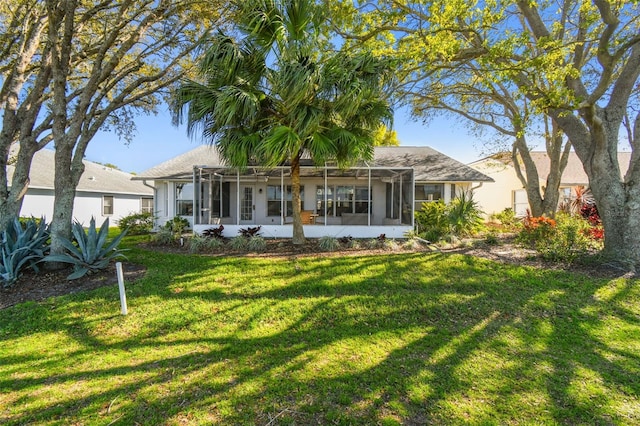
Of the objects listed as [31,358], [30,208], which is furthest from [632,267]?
[30,208]

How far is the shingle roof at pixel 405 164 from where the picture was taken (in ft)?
44.3

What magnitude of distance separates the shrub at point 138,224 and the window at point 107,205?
6355 mm

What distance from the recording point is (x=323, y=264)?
285 inches

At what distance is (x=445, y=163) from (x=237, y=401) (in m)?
14.8

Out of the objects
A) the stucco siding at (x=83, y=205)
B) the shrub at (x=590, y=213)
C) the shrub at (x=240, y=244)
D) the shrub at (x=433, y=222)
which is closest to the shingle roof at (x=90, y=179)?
the stucco siding at (x=83, y=205)

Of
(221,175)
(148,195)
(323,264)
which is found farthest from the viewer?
(148,195)

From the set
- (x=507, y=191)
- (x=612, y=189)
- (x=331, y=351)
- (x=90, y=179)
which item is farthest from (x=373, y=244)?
(x=90, y=179)

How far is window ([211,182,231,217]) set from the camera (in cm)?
1416

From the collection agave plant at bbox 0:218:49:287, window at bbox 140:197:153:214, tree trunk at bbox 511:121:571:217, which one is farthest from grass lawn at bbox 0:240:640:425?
window at bbox 140:197:153:214

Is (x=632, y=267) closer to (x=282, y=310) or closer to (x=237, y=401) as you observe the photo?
(x=282, y=310)

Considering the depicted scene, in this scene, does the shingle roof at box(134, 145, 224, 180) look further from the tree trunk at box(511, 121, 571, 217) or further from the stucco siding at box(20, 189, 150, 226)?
the tree trunk at box(511, 121, 571, 217)

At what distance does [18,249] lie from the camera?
5.73 metres

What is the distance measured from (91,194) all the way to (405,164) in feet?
63.3

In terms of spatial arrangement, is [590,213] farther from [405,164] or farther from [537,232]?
[405,164]
